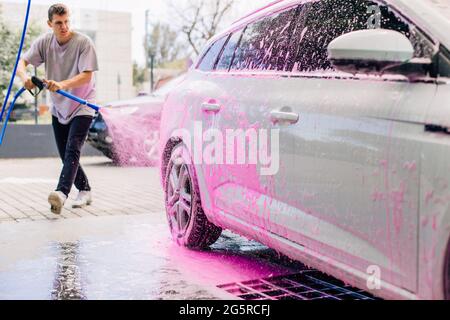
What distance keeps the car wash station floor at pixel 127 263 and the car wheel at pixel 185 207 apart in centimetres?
10

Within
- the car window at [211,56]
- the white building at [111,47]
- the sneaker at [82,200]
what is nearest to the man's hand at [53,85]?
the sneaker at [82,200]

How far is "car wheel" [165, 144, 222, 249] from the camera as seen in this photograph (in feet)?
15.3

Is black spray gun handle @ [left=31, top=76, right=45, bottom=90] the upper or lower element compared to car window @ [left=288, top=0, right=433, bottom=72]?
lower

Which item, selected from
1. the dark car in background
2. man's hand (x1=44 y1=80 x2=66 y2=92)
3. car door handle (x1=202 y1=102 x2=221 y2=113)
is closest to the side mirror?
car door handle (x1=202 y1=102 x2=221 y2=113)

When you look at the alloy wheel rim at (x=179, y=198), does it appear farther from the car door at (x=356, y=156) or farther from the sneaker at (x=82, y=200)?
the sneaker at (x=82, y=200)

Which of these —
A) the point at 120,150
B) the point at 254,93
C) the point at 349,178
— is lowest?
the point at 120,150

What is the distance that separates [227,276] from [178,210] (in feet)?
2.96

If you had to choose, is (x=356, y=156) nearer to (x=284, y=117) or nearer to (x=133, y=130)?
(x=284, y=117)

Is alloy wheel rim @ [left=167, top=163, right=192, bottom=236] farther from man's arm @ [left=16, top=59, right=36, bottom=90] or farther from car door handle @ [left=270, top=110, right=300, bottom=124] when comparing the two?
man's arm @ [left=16, top=59, right=36, bottom=90]

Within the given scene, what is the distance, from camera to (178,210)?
493cm

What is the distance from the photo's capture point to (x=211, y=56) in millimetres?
4945

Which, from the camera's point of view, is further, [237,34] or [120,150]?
[120,150]
